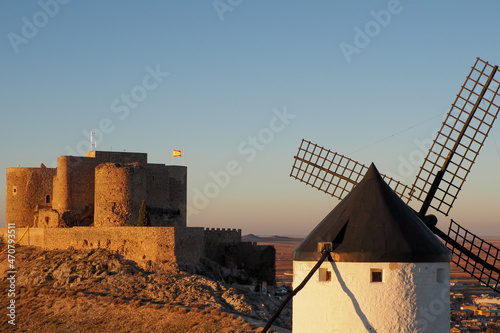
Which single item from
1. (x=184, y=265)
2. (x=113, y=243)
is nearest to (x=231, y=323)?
(x=184, y=265)

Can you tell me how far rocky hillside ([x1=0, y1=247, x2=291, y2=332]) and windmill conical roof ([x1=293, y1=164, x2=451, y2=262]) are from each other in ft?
61.6

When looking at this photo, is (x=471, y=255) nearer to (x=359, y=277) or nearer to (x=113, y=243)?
(x=359, y=277)

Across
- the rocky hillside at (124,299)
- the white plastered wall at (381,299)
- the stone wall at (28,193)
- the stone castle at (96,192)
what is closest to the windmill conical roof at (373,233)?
the white plastered wall at (381,299)

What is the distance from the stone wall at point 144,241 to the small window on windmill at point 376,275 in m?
27.2

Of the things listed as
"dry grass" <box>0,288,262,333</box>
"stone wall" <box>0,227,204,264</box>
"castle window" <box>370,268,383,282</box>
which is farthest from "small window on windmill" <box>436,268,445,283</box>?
"stone wall" <box>0,227,204,264</box>

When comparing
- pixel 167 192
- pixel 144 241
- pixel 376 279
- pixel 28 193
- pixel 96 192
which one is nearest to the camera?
pixel 376 279

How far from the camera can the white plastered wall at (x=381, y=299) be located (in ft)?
27.6

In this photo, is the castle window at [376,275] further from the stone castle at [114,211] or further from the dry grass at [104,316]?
the stone castle at [114,211]

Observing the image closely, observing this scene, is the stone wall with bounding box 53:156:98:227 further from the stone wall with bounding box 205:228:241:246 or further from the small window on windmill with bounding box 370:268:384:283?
the small window on windmill with bounding box 370:268:384:283

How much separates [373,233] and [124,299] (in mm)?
25565

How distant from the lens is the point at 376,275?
8.55m

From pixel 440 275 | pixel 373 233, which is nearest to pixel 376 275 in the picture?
pixel 373 233

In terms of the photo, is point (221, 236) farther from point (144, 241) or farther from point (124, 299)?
point (124, 299)

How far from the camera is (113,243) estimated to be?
3706cm
